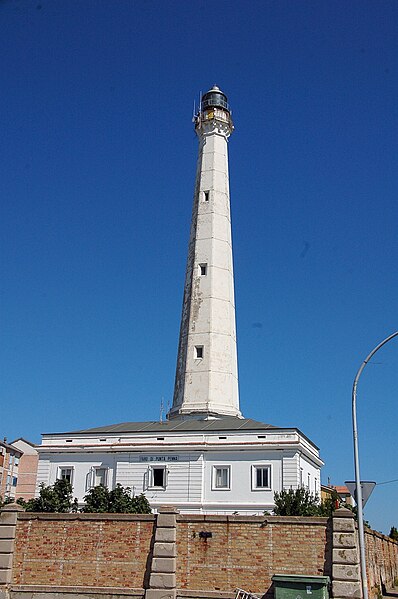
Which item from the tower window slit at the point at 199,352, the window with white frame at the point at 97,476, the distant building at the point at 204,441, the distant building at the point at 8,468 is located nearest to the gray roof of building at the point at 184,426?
the distant building at the point at 204,441

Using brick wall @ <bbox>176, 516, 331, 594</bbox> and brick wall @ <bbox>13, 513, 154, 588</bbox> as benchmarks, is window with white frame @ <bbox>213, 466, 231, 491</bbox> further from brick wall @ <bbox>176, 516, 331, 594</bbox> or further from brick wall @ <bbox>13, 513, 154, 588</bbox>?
brick wall @ <bbox>13, 513, 154, 588</bbox>

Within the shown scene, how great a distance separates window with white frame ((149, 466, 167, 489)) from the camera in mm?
33781

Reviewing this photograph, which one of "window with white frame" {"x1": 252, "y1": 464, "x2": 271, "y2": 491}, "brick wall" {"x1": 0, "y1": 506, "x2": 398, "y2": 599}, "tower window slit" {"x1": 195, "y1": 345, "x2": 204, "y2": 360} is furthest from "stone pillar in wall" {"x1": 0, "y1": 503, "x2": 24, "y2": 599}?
"tower window slit" {"x1": 195, "y1": 345, "x2": 204, "y2": 360}

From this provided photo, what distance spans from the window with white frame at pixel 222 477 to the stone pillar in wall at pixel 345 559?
42.3 feet

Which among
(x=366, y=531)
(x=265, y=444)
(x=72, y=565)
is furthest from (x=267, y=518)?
(x=265, y=444)

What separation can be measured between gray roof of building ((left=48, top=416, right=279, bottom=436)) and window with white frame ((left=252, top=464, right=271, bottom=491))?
6.50 feet

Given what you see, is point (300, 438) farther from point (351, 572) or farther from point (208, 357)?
point (351, 572)

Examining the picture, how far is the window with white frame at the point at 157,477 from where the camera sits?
111 feet

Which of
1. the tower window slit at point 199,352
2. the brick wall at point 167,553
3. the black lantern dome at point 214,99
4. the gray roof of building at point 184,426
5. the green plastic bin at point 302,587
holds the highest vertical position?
the black lantern dome at point 214,99

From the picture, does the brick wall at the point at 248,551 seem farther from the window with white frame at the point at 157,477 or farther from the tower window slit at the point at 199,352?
the tower window slit at the point at 199,352

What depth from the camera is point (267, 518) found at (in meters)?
20.9

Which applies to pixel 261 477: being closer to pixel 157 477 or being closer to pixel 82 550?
pixel 157 477

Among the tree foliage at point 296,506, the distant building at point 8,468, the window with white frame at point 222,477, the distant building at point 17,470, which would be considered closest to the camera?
the tree foliage at point 296,506

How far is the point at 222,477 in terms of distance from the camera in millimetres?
33188
